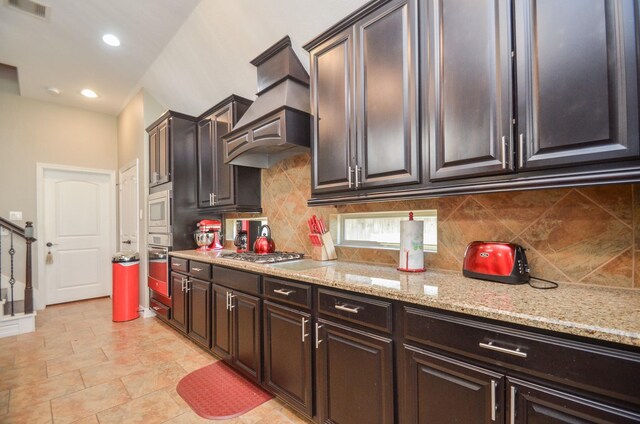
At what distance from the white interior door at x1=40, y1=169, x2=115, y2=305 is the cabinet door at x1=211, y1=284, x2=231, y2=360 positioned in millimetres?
3619

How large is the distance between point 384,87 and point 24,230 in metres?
4.80

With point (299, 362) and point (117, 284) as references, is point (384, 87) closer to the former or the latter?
point (299, 362)

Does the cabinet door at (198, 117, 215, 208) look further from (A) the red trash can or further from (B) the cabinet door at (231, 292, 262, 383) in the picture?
(B) the cabinet door at (231, 292, 262, 383)

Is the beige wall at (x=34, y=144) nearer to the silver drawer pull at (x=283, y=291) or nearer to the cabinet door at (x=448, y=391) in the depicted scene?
the silver drawer pull at (x=283, y=291)

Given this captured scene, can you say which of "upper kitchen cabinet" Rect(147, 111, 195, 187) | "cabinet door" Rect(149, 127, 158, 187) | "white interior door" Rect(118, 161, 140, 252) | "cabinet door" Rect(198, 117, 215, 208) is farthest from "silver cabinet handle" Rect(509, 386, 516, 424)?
"white interior door" Rect(118, 161, 140, 252)

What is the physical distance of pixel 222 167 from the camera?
3.12 meters

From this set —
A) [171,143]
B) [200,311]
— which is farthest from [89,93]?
[200,311]

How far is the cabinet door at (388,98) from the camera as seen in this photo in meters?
1.50

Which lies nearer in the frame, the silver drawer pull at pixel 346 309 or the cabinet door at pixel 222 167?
the silver drawer pull at pixel 346 309

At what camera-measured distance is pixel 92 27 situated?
2873mm

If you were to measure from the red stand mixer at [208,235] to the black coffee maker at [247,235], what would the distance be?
536 mm

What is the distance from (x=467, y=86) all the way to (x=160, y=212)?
11.5ft

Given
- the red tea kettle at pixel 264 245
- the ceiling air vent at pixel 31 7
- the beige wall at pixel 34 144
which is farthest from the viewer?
the beige wall at pixel 34 144

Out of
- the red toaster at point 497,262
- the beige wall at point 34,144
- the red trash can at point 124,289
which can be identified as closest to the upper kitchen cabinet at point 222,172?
the red trash can at point 124,289
